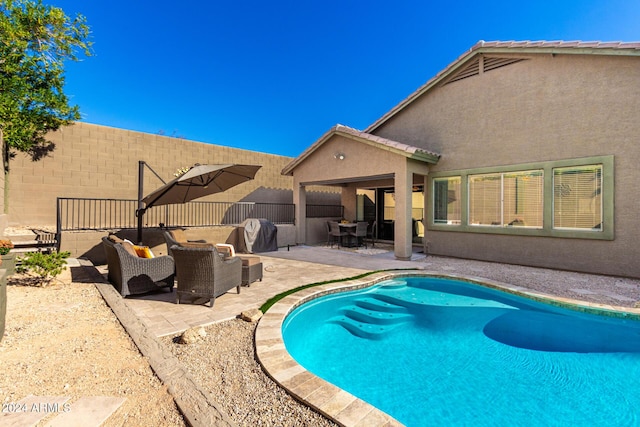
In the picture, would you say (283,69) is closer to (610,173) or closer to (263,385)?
(610,173)

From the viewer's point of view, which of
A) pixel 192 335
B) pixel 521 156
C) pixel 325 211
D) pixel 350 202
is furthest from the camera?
pixel 325 211

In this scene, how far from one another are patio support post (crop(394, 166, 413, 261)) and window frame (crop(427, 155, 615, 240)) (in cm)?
182

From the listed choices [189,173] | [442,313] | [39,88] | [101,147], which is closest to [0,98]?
[39,88]

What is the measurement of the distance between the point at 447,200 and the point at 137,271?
1062cm

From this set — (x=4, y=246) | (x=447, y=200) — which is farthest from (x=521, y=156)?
(x=4, y=246)

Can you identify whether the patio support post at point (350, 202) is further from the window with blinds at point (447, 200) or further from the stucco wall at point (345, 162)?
the window with blinds at point (447, 200)

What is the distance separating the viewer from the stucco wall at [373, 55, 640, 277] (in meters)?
8.16

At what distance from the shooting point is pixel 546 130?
9.41 m

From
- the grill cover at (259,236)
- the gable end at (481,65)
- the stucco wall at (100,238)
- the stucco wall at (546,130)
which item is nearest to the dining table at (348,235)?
the grill cover at (259,236)

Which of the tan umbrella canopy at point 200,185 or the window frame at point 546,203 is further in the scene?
the window frame at point 546,203

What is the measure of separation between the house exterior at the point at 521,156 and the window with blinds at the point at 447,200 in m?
0.04

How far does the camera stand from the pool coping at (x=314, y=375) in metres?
2.56

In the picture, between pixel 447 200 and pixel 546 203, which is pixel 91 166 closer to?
pixel 447 200

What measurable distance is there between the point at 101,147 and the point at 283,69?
17021 millimetres
